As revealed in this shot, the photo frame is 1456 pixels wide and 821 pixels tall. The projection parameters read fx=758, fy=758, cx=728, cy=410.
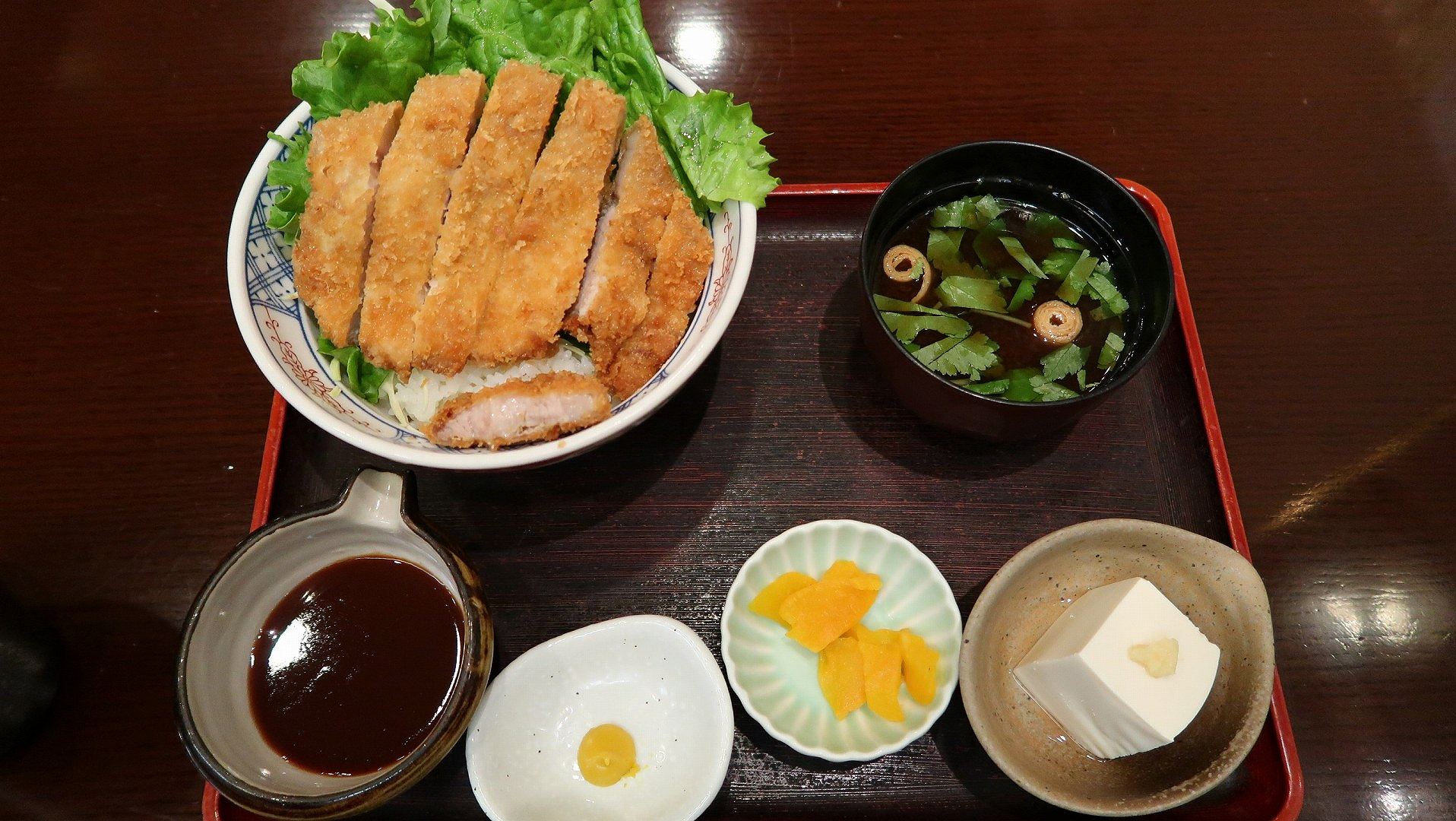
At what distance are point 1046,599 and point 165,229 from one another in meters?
2.51

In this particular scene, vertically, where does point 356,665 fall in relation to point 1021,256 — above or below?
below

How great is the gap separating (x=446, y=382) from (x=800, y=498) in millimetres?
851

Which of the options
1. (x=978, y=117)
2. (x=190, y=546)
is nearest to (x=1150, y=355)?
(x=978, y=117)

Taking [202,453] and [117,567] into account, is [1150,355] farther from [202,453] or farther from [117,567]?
[117,567]

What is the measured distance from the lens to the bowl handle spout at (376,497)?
148 cm

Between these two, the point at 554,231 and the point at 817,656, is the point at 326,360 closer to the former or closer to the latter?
the point at 554,231

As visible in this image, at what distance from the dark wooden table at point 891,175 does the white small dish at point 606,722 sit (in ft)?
2.39

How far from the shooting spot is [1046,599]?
1615 millimetres

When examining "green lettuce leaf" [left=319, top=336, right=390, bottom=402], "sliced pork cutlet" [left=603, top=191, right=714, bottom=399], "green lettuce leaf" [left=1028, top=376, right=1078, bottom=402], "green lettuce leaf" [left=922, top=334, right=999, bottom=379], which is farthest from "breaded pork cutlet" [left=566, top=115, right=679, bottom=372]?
"green lettuce leaf" [left=1028, top=376, right=1078, bottom=402]

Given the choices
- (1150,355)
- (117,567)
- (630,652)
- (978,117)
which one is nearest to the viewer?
(1150,355)

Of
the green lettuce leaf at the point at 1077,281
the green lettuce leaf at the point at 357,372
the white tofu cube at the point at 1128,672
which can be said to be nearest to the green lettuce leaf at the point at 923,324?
the green lettuce leaf at the point at 1077,281

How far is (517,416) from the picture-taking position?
1.53 m

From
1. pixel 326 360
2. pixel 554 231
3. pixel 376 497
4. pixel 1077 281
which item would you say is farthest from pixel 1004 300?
pixel 326 360

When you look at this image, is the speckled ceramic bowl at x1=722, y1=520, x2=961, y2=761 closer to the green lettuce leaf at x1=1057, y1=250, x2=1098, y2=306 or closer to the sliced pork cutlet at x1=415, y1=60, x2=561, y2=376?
the green lettuce leaf at x1=1057, y1=250, x2=1098, y2=306
